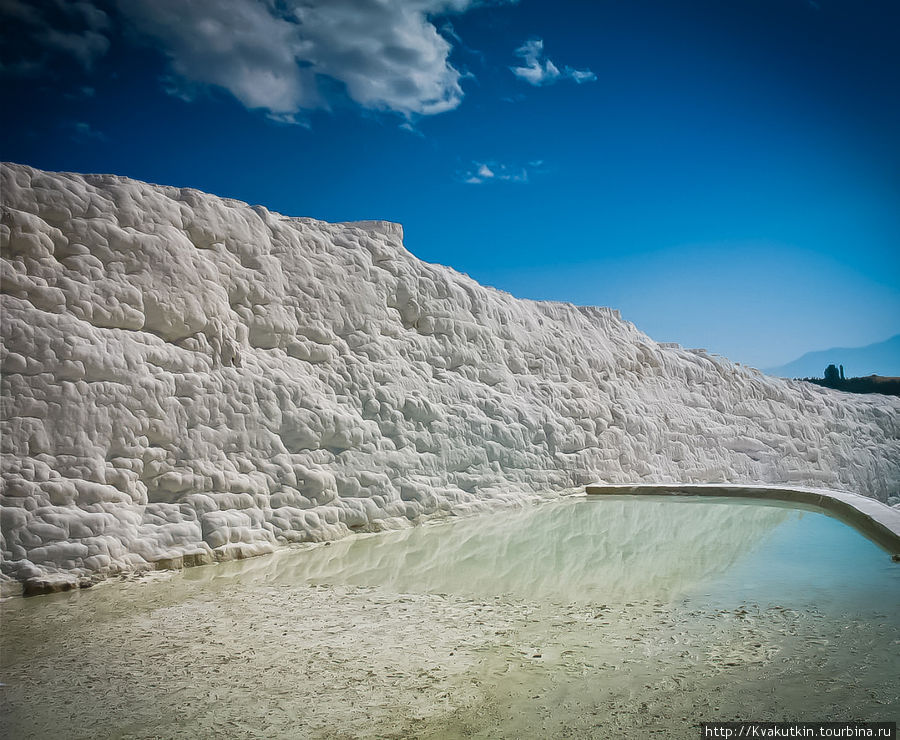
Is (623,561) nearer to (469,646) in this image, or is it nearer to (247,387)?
Answer: (469,646)

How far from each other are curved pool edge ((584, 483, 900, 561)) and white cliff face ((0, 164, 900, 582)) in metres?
0.95

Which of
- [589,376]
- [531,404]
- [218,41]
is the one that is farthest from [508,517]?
[218,41]

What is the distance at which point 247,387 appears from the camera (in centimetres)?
611

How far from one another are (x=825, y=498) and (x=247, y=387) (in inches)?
241

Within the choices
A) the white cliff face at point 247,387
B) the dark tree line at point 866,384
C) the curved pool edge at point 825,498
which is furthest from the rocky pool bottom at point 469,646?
the dark tree line at point 866,384

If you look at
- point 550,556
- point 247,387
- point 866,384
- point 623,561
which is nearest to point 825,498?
point 623,561

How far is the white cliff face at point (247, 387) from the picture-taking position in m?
4.80

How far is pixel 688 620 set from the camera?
3211 mm

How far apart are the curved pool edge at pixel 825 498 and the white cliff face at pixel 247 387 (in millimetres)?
949

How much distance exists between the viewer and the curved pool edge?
5000mm

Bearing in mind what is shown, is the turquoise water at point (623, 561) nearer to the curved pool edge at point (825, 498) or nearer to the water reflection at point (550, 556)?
the water reflection at point (550, 556)

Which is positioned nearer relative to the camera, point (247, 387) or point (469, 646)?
point (469, 646)

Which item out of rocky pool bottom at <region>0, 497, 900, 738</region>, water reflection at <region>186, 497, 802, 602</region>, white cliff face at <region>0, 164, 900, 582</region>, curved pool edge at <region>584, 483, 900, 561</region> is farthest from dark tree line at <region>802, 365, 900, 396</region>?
rocky pool bottom at <region>0, 497, 900, 738</region>

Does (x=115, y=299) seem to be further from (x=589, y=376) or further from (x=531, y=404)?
(x=589, y=376)
